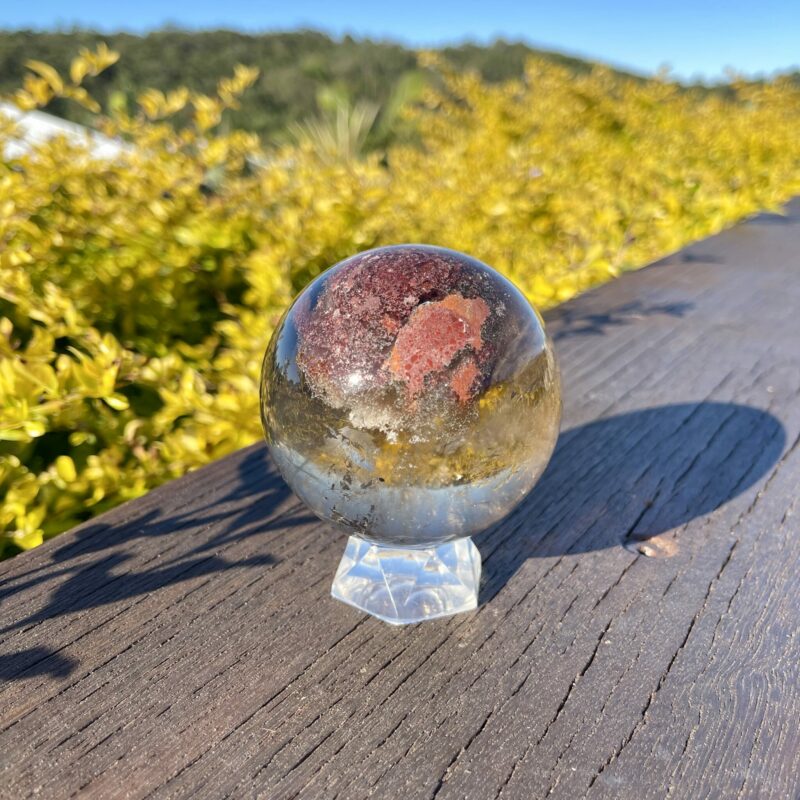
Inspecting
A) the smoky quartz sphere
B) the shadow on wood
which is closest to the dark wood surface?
the shadow on wood

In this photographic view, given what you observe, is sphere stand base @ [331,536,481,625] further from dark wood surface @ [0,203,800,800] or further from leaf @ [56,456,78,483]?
leaf @ [56,456,78,483]

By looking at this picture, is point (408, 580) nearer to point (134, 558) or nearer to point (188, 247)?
point (134, 558)

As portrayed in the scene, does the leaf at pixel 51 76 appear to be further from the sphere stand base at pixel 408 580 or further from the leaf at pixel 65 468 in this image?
the sphere stand base at pixel 408 580

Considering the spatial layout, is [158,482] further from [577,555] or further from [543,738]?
[543,738]

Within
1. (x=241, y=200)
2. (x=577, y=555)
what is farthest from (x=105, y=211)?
(x=577, y=555)

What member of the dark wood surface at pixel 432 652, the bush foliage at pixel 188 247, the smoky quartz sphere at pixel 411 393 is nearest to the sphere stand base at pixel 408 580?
the dark wood surface at pixel 432 652

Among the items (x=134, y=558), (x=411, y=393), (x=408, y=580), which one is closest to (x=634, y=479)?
(x=408, y=580)
